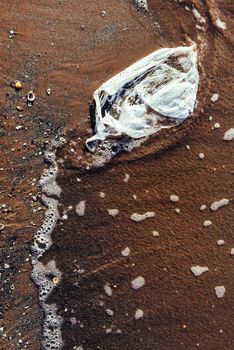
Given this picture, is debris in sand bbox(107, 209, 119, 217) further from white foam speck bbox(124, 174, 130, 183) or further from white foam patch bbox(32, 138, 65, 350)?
white foam patch bbox(32, 138, 65, 350)

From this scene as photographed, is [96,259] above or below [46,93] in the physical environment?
below

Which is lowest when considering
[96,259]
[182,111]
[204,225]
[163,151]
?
[96,259]

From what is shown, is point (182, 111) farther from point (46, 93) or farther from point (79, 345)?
point (79, 345)

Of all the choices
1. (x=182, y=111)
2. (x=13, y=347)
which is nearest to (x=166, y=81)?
(x=182, y=111)

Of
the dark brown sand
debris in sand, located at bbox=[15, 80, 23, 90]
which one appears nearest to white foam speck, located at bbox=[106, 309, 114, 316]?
the dark brown sand

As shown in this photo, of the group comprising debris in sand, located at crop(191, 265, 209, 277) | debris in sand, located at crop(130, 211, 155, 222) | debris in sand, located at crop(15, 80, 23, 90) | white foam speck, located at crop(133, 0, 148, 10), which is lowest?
debris in sand, located at crop(191, 265, 209, 277)

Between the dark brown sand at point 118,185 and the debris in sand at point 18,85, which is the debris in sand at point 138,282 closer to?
the dark brown sand at point 118,185
